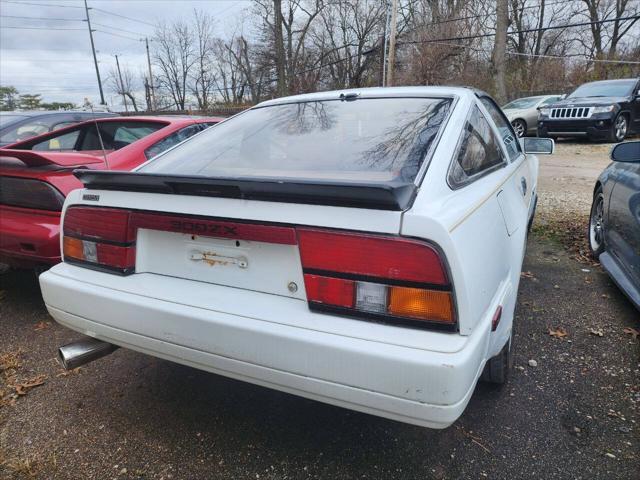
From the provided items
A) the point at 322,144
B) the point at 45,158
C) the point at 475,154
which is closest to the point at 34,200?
the point at 45,158

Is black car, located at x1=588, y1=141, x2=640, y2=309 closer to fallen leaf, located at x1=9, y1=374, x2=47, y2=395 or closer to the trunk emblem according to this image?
the trunk emblem

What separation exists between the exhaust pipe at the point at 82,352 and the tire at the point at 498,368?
1.72m

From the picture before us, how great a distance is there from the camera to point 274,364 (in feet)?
4.89

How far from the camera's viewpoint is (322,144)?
2.09 meters

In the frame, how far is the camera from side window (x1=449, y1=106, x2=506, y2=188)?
177cm

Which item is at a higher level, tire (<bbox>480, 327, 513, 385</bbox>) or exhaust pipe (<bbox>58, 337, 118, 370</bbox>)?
exhaust pipe (<bbox>58, 337, 118, 370</bbox>)

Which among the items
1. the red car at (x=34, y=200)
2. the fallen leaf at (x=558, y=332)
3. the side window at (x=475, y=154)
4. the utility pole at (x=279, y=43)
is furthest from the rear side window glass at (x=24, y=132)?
the utility pole at (x=279, y=43)

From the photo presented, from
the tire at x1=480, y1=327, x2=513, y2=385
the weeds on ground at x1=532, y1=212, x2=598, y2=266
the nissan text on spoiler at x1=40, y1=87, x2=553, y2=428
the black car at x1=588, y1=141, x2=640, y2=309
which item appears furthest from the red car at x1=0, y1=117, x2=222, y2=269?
the weeds on ground at x1=532, y1=212, x2=598, y2=266

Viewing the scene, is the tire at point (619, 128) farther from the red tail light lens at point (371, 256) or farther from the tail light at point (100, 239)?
the tail light at point (100, 239)

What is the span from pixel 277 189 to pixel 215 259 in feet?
1.33

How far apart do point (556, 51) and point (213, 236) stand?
3845 cm

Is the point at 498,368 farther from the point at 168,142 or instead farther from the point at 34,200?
the point at 168,142

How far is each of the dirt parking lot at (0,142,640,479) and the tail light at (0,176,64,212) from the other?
876 mm

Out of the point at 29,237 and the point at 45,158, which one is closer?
the point at 45,158
